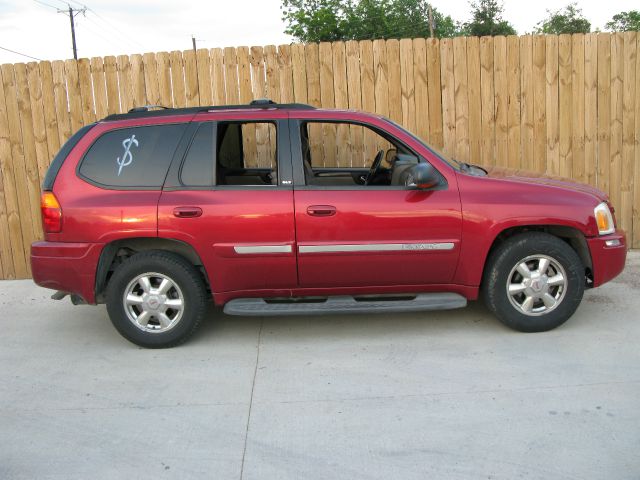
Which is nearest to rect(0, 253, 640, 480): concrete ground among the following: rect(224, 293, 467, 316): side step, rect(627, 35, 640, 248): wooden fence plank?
rect(224, 293, 467, 316): side step

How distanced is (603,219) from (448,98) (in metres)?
2.80

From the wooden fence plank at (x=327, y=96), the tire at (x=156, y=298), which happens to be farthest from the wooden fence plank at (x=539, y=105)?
the tire at (x=156, y=298)

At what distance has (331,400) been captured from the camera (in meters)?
4.05

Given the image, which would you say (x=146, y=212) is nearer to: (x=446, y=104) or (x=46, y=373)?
(x=46, y=373)

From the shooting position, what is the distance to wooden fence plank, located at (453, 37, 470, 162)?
7.22m

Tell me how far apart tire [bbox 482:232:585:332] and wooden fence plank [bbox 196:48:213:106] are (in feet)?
12.7

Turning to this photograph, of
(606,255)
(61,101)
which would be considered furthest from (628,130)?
(61,101)

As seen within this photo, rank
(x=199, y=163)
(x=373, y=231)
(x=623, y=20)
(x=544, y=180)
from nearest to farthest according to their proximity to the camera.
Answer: (x=373, y=231)
(x=199, y=163)
(x=544, y=180)
(x=623, y=20)

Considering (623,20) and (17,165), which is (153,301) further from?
(623,20)

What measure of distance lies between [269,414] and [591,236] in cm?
290

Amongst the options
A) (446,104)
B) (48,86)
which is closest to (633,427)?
(446,104)

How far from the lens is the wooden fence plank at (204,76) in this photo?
23.5 ft

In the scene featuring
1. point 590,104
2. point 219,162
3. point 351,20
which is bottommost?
point 219,162

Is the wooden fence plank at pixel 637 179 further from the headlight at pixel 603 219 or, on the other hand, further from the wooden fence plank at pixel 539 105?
the headlight at pixel 603 219
